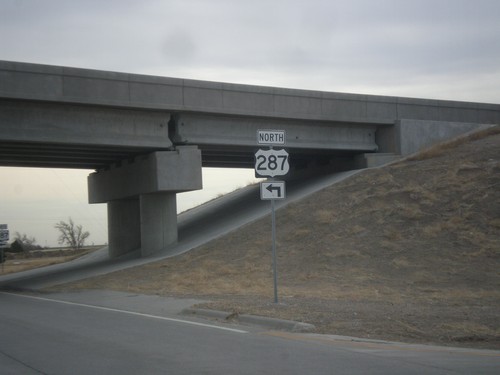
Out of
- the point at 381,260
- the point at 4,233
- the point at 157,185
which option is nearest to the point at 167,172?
the point at 157,185

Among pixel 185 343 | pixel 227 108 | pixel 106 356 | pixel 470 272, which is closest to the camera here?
pixel 106 356

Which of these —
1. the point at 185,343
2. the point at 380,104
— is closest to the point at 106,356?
the point at 185,343

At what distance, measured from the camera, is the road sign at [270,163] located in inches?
626

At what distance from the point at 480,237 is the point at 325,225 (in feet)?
21.3

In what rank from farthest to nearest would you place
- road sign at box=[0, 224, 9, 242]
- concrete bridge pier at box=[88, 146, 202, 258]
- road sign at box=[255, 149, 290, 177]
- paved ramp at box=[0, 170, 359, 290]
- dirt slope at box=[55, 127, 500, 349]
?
road sign at box=[0, 224, 9, 242] → concrete bridge pier at box=[88, 146, 202, 258] → paved ramp at box=[0, 170, 359, 290] → road sign at box=[255, 149, 290, 177] → dirt slope at box=[55, 127, 500, 349]

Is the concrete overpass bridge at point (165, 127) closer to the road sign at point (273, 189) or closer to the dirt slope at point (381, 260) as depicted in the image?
the dirt slope at point (381, 260)

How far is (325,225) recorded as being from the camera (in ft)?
92.2

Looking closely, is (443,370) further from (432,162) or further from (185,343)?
(432,162)

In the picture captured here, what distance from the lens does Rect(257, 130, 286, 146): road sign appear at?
52.8ft

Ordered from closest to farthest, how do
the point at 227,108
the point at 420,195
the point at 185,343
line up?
the point at 185,343, the point at 420,195, the point at 227,108

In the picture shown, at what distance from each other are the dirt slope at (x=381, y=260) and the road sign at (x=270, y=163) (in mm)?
3150

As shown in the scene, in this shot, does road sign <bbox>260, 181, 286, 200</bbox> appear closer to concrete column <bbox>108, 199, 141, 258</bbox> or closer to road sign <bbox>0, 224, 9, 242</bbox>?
concrete column <bbox>108, 199, 141, 258</bbox>

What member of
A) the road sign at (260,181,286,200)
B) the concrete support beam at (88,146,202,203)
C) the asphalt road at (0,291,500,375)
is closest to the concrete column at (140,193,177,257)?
the concrete support beam at (88,146,202,203)

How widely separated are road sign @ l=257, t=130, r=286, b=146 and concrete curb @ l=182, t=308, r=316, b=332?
4.21 meters
